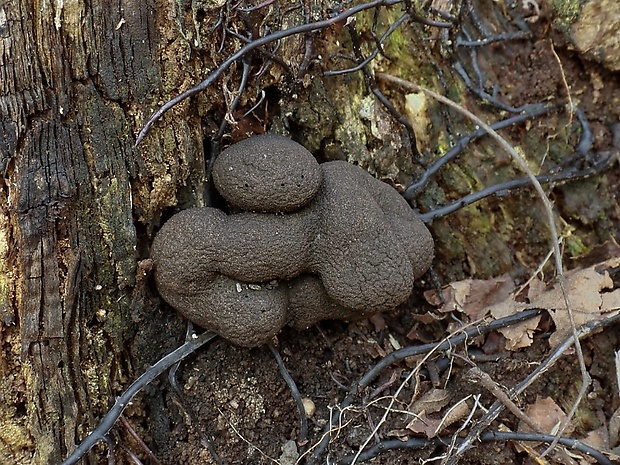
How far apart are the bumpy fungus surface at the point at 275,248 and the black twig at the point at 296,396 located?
16cm

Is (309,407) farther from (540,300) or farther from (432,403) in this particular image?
(540,300)

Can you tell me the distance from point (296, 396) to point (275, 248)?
23.4 inches

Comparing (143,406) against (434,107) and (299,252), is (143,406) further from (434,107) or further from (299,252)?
(434,107)

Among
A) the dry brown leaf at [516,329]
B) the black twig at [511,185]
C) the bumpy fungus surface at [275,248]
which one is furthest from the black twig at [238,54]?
the dry brown leaf at [516,329]

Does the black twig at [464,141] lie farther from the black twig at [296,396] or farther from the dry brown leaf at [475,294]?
the black twig at [296,396]

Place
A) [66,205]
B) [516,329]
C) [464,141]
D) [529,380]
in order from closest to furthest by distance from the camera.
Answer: [66,205], [529,380], [516,329], [464,141]

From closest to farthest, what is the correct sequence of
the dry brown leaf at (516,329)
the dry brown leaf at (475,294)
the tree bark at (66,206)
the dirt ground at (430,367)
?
the tree bark at (66,206)
the dirt ground at (430,367)
the dry brown leaf at (516,329)
the dry brown leaf at (475,294)

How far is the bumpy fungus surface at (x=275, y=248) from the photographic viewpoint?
194 cm

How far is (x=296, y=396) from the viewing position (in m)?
2.17

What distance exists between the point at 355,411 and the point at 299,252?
65 cm

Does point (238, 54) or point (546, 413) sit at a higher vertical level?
point (238, 54)

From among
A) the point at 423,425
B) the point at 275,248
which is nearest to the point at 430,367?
the point at 423,425

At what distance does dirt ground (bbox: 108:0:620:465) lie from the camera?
215 cm

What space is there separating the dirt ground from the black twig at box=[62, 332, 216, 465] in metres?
0.08
